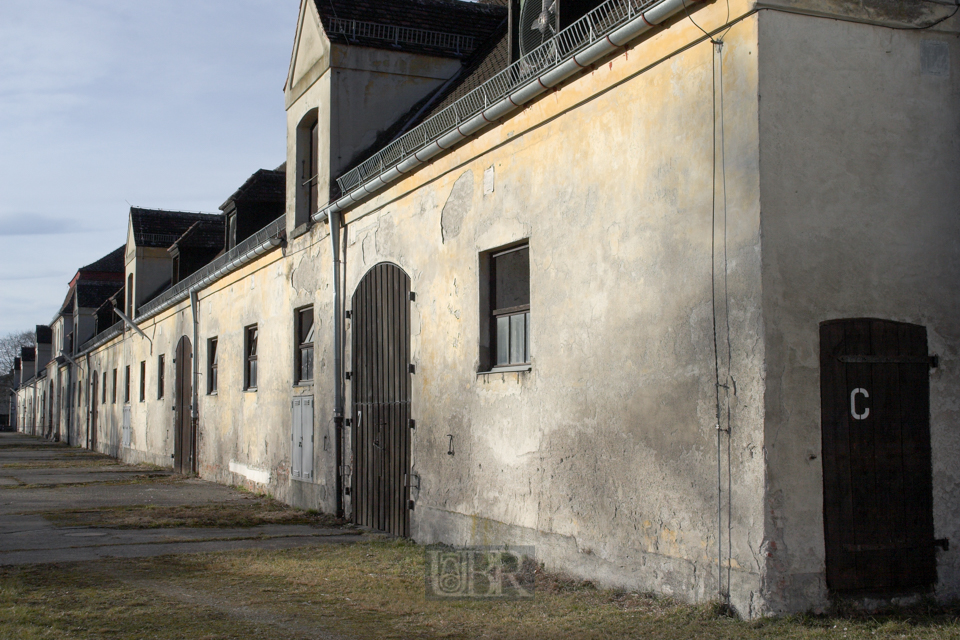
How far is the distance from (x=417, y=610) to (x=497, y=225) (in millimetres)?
3816

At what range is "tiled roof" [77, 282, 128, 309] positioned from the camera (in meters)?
47.7

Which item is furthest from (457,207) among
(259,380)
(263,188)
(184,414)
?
(184,414)

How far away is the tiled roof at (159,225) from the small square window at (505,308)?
2477cm

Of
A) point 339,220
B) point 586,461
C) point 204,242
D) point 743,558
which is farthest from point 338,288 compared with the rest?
point 204,242

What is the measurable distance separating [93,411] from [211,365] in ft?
71.2

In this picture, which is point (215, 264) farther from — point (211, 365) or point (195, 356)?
point (195, 356)

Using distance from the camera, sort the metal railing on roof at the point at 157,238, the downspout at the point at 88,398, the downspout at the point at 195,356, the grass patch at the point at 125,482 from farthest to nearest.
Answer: the downspout at the point at 88,398 < the metal railing on roof at the point at 157,238 < the downspout at the point at 195,356 < the grass patch at the point at 125,482

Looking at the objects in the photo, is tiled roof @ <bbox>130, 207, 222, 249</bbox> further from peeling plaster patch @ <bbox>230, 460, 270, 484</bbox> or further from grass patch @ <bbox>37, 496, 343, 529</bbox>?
grass patch @ <bbox>37, 496, 343, 529</bbox>

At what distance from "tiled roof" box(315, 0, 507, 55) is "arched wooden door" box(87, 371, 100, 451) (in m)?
28.8

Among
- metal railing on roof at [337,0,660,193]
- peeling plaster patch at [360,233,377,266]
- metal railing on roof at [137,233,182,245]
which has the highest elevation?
metal railing on roof at [137,233,182,245]

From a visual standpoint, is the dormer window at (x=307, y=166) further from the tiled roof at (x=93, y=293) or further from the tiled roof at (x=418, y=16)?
the tiled roof at (x=93, y=293)

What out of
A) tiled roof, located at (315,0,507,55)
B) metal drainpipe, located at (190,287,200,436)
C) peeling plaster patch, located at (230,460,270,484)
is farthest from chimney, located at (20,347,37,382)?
tiled roof, located at (315,0,507,55)

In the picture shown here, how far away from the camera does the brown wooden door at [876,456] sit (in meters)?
5.91

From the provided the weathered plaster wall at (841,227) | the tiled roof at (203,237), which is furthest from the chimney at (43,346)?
the weathered plaster wall at (841,227)
